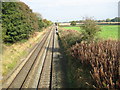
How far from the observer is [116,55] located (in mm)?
6703

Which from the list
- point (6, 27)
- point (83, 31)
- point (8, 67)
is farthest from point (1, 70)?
point (6, 27)

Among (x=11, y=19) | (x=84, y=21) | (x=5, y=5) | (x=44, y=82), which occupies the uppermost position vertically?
(x=5, y=5)

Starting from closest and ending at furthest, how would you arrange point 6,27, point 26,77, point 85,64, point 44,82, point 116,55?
point 116,55, point 85,64, point 44,82, point 26,77, point 6,27

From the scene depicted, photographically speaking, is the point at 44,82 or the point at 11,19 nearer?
the point at 44,82

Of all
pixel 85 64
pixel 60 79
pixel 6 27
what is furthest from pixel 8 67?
pixel 6 27

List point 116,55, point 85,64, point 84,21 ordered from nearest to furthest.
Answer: point 116,55
point 85,64
point 84,21

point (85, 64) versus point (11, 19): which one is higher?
point (11, 19)

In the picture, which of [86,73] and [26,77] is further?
[26,77]

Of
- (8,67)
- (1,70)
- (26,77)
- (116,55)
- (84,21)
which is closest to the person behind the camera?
(116,55)

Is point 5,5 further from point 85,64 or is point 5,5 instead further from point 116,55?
point 116,55

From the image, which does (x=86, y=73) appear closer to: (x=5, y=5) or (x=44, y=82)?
(x=44, y=82)

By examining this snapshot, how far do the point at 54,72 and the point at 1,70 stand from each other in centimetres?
477

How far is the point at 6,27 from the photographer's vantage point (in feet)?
64.2

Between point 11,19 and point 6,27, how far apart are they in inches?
68.1
